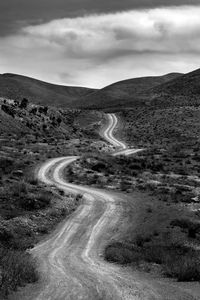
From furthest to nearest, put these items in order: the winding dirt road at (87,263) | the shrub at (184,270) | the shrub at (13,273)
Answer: the shrub at (184,270)
the winding dirt road at (87,263)
the shrub at (13,273)

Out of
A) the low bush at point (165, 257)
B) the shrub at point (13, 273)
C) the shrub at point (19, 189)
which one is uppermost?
the shrub at point (13, 273)

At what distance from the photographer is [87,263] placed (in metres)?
18.6

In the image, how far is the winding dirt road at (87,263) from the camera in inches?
530

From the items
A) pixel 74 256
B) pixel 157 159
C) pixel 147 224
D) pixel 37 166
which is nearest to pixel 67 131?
pixel 157 159

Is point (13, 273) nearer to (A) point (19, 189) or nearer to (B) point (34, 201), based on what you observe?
(B) point (34, 201)

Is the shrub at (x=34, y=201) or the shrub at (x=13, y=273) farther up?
the shrub at (x=13, y=273)

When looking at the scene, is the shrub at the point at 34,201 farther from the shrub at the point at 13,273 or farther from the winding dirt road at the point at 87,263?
the shrub at the point at 13,273

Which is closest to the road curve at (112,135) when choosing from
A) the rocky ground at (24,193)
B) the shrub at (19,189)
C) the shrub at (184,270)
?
the rocky ground at (24,193)

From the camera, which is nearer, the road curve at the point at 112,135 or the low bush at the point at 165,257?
the low bush at the point at 165,257

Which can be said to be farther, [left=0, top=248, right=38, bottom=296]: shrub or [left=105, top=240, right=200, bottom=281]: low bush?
[left=105, top=240, right=200, bottom=281]: low bush

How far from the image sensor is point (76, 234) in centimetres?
2516

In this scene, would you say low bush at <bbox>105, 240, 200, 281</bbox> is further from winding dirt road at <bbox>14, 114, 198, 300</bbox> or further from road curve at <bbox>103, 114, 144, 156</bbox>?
road curve at <bbox>103, 114, 144, 156</bbox>

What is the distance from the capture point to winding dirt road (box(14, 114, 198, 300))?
44.2 feet

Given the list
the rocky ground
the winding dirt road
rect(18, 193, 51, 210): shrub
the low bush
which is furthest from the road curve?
the low bush
